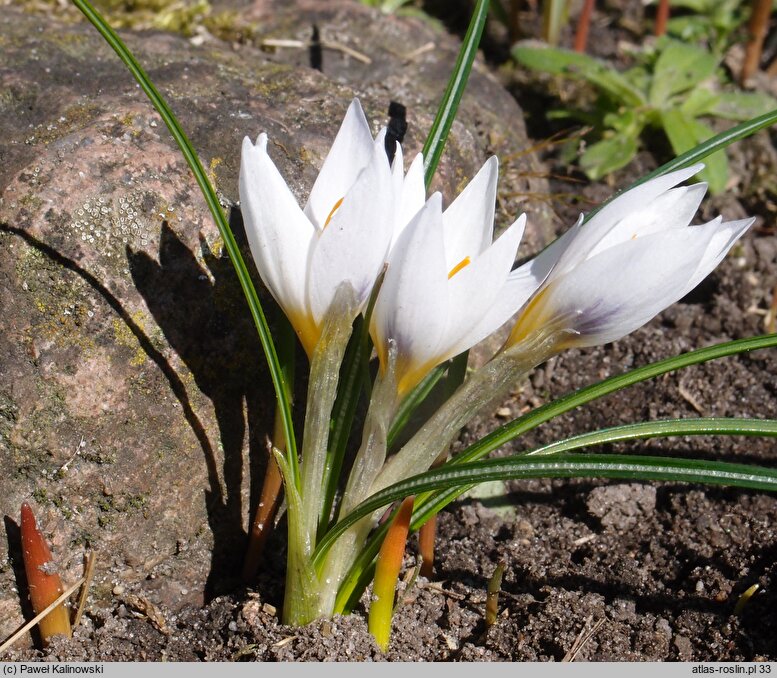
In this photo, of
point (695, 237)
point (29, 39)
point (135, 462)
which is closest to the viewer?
point (695, 237)

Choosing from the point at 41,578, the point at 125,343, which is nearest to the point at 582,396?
the point at 125,343

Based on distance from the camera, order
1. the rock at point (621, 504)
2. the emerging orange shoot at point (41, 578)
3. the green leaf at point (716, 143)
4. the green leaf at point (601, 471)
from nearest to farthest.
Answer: the green leaf at point (601, 471) < the emerging orange shoot at point (41, 578) < the green leaf at point (716, 143) < the rock at point (621, 504)

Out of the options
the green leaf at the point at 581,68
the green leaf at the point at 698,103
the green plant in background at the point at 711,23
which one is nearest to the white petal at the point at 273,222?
the green leaf at the point at 581,68

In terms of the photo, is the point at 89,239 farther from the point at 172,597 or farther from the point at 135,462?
the point at 172,597

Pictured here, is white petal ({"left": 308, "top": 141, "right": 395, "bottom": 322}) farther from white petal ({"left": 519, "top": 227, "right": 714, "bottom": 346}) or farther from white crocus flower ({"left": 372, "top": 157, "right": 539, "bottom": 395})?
white petal ({"left": 519, "top": 227, "right": 714, "bottom": 346})

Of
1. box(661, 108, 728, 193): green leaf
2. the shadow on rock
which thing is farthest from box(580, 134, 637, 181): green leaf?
the shadow on rock

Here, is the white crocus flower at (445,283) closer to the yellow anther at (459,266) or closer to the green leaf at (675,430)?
the yellow anther at (459,266)

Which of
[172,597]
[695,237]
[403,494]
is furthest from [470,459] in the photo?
[172,597]
